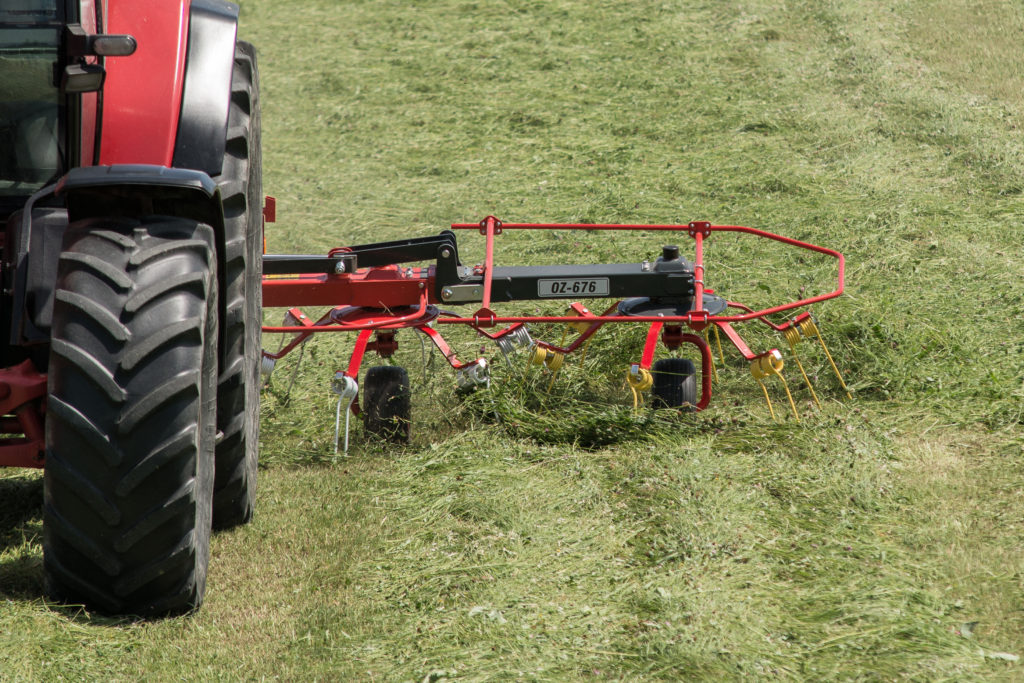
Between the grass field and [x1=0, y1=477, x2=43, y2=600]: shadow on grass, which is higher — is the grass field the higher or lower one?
the higher one

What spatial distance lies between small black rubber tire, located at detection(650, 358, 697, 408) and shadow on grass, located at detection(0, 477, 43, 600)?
2549 millimetres

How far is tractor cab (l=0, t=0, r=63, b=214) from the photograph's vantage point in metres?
3.14

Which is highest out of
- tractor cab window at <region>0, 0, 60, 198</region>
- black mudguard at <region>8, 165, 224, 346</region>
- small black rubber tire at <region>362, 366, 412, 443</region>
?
tractor cab window at <region>0, 0, 60, 198</region>

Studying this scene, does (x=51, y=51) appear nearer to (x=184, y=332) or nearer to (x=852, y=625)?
(x=184, y=332)

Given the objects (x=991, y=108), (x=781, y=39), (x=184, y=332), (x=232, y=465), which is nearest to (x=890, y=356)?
(x=232, y=465)

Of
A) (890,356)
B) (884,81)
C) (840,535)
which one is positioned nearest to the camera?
(840,535)

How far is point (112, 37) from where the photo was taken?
299cm

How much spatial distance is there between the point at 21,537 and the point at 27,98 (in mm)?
1462

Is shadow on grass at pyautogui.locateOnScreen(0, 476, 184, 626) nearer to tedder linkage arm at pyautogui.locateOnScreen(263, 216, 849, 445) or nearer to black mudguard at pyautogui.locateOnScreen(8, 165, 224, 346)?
black mudguard at pyautogui.locateOnScreen(8, 165, 224, 346)

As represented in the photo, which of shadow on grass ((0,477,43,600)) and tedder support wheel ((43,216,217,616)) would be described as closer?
tedder support wheel ((43,216,217,616))

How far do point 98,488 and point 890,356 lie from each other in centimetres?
384

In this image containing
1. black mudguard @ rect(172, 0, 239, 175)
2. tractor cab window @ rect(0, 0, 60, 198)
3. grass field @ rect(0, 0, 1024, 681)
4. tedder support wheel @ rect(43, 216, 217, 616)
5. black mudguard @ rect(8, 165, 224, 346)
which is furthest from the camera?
black mudguard @ rect(172, 0, 239, 175)

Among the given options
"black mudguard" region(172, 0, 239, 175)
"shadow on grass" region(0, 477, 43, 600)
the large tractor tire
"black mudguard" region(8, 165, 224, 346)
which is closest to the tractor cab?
"black mudguard" region(8, 165, 224, 346)

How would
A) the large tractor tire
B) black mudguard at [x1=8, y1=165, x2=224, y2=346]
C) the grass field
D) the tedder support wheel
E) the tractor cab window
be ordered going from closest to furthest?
1. the tedder support wheel
2. black mudguard at [x1=8, y1=165, x2=224, y2=346]
3. the grass field
4. the tractor cab window
5. the large tractor tire
